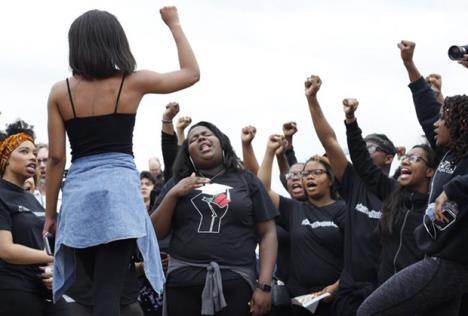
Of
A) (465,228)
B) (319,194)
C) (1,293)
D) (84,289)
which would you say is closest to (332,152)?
(319,194)

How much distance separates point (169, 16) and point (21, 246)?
2238mm

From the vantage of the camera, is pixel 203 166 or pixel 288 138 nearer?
pixel 203 166

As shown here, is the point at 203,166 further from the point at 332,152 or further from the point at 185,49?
the point at 185,49

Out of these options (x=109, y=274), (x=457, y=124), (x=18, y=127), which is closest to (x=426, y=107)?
(x=457, y=124)

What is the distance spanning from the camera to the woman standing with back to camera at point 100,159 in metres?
4.77

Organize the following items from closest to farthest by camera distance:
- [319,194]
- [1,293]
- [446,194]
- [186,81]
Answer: [186,81], [446,194], [1,293], [319,194]

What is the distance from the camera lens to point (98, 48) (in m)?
4.84

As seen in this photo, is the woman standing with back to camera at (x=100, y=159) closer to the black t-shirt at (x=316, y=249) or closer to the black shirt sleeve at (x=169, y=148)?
the black t-shirt at (x=316, y=249)

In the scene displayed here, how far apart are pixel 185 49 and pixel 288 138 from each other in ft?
13.3

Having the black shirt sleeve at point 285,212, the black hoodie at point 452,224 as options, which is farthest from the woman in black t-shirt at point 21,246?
the black hoodie at point 452,224

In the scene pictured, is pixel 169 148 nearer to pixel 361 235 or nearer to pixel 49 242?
pixel 361 235

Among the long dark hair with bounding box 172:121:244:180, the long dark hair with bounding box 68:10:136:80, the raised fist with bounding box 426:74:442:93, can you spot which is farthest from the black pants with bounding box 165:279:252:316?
the long dark hair with bounding box 68:10:136:80

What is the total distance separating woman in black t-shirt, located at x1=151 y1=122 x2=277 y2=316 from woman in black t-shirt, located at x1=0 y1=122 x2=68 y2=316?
0.91 metres

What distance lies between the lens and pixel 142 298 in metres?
8.45
